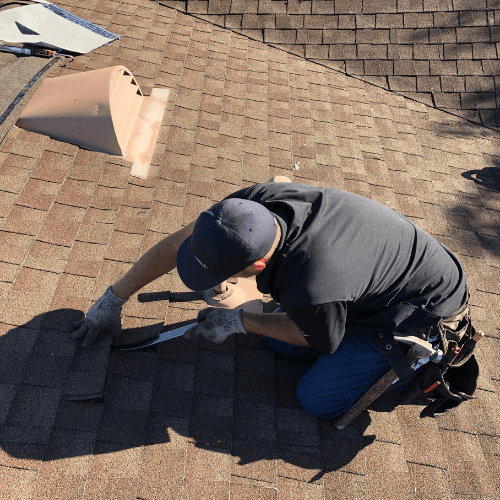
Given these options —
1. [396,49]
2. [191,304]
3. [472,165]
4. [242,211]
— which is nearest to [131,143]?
[191,304]

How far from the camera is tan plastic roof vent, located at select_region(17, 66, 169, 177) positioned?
2875 mm

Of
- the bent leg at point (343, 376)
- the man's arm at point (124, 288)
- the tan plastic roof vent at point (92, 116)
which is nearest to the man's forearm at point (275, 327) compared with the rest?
the bent leg at point (343, 376)

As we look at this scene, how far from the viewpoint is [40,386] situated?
1994mm

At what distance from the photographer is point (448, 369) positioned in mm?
2523

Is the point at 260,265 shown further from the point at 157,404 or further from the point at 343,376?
the point at 343,376

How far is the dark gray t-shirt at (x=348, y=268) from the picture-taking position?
1.88m

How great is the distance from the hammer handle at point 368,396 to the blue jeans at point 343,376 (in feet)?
0.24

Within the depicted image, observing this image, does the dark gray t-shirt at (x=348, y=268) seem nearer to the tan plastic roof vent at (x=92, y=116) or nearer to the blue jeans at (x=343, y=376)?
the blue jeans at (x=343, y=376)

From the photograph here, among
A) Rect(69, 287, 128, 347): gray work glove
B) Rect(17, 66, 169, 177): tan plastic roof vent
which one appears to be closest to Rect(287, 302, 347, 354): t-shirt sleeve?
Rect(69, 287, 128, 347): gray work glove

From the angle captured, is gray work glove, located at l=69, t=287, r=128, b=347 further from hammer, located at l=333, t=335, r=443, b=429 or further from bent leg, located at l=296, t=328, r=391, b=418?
hammer, located at l=333, t=335, r=443, b=429

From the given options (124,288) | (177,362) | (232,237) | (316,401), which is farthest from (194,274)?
(316,401)

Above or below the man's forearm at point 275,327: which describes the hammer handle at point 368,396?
below

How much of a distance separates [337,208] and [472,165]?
3.17m

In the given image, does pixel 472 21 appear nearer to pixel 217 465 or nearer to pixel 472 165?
pixel 472 165
